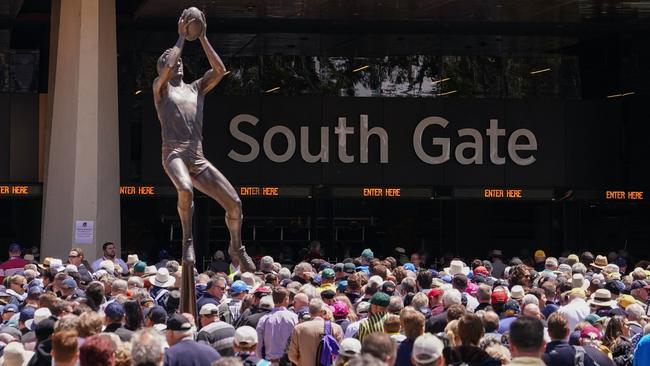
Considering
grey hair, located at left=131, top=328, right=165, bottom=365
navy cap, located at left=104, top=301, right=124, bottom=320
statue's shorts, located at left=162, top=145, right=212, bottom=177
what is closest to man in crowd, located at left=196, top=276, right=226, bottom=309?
statue's shorts, located at left=162, top=145, right=212, bottom=177

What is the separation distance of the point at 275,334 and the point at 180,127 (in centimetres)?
337

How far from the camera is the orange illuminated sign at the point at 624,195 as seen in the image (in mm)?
30938

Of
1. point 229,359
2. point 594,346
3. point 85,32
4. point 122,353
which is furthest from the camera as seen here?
point 85,32

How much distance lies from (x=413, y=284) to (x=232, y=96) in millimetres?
16348

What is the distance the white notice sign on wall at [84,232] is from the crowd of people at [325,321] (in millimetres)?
7895

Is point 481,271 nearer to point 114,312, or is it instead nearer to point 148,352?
point 114,312

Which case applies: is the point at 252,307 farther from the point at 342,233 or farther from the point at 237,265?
the point at 342,233

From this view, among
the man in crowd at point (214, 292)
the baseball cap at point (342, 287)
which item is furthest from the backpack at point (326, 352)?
the baseball cap at point (342, 287)

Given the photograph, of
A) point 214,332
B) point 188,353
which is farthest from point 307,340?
point 188,353

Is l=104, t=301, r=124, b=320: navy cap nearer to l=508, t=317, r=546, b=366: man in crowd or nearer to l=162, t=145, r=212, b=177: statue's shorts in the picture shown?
l=162, t=145, r=212, b=177: statue's shorts

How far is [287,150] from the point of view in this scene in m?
30.7

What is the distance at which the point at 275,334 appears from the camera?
1258 cm

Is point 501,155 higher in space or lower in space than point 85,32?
lower

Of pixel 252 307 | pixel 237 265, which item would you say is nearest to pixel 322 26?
pixel 237 265
